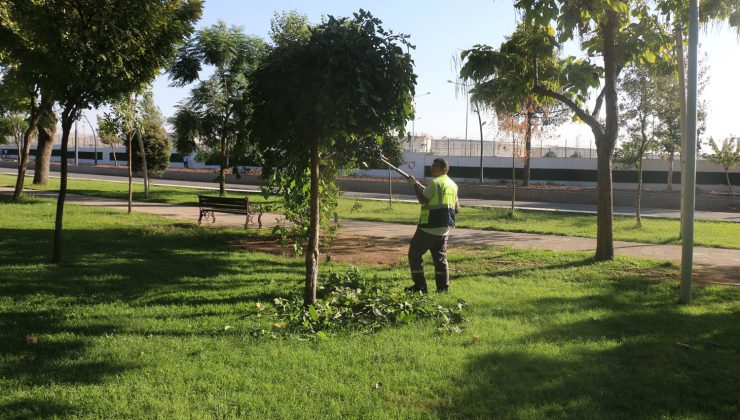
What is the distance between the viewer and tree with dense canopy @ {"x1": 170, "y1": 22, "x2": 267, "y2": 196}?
16.4 meters

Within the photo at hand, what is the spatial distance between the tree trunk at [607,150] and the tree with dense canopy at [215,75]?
9732mm

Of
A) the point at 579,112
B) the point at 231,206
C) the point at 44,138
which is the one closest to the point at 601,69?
the point at 579,112

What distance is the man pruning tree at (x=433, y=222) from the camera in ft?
21.0

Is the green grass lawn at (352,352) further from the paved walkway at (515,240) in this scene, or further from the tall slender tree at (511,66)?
the tall slender tree at (511,66)

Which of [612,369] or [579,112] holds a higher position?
[579,112]

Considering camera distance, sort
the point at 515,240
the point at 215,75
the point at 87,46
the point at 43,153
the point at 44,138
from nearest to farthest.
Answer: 1. the point at 87,46
2. the point at 515,240
3. the point at 215,75
4. the point at 44,138
5. the point at 43,153

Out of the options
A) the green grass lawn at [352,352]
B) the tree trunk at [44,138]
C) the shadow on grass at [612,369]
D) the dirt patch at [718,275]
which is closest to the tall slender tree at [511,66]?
the green grass lawn at [352,352]

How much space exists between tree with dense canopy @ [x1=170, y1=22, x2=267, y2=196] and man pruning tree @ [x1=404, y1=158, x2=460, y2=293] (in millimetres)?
10503

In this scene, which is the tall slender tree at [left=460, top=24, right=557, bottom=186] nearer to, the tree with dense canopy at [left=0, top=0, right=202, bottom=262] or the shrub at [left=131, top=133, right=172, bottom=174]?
the tree with dense canopy at [left=0, top=0, right=202, bottom=262]

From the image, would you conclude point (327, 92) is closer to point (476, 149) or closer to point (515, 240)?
point (515, 240)

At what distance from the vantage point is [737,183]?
92.9 ft

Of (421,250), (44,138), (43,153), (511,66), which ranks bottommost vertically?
(421,250)

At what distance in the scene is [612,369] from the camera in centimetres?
423

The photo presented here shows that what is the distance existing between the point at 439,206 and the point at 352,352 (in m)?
2.38
